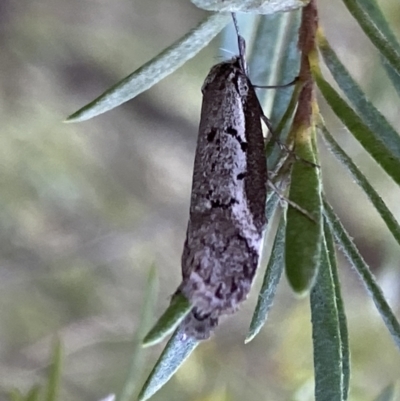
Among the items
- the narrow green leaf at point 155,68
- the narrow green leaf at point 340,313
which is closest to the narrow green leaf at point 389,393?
the narrow green leaf at point 340,313

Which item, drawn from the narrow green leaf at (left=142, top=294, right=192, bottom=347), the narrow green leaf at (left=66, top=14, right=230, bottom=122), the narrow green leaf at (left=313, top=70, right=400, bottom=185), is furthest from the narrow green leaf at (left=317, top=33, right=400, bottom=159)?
the narrow green leaf at (left=142, top=294, right=192, bottom=347)

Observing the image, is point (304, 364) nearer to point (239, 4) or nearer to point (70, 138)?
point (70, 138)

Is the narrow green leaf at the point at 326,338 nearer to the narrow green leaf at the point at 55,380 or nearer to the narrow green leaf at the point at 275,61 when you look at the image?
the narrow green leaf at the point at 275,61

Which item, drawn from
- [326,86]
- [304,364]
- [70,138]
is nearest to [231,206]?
[326,86]

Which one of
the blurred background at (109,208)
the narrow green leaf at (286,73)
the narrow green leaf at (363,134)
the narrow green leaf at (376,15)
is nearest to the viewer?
the narrow green leaf at (363,134)

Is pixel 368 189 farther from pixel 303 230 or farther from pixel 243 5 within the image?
pixel 243 5

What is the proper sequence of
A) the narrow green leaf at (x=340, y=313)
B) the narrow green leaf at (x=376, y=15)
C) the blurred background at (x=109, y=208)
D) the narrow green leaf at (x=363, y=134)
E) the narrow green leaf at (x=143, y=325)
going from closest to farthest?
the narrow green leaf at (x=363, y=134)
the narrow green leaf at (x=340, y=313)
the narrow green leaf at (x=376, y=15)
the narrow green leaf at (x=143, y=325)
the blurred background at (x=109, y=208)

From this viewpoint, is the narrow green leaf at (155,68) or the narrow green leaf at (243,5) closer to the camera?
the narrow green leaf at (243,5)
